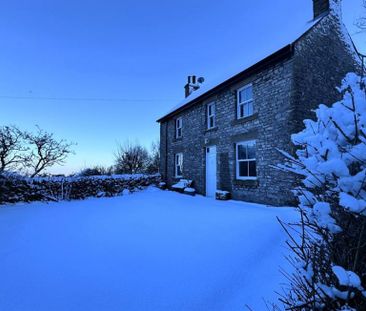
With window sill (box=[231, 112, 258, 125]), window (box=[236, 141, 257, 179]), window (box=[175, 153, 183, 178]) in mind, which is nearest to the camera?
window sill (box=[231, 112, 258, 125])

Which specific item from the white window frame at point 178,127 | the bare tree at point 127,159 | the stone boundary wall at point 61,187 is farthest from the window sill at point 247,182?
the bare tree at point 127,159

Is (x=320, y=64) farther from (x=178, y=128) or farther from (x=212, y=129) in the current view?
(x=178, y=128)

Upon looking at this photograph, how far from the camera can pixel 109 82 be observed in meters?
16.3

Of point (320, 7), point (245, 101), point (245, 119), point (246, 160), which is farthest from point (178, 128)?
point (320, 7)

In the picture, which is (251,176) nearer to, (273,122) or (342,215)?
(273,122)

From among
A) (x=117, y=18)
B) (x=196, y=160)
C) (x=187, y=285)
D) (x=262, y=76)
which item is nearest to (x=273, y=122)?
(x=262, y=76)

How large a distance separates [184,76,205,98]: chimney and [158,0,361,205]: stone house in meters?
6.49

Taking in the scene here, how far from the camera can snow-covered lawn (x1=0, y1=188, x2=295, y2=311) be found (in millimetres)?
3248

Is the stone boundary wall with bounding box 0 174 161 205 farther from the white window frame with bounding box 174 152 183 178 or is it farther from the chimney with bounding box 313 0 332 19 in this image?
the chimney with bounding box 313 0 332 19

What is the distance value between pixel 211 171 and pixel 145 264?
899 centimetres

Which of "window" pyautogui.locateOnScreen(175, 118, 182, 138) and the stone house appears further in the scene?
"window" pyautogui.locateOnScreen(175, 118, 182, 138)

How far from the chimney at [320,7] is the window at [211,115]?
21.4 ft

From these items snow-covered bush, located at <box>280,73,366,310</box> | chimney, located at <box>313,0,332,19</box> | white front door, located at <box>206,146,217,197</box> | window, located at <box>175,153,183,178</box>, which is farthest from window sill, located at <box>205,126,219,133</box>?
snow-covered bush, located at <box>280,73,366,310</box>

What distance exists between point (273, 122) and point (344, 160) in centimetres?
808
